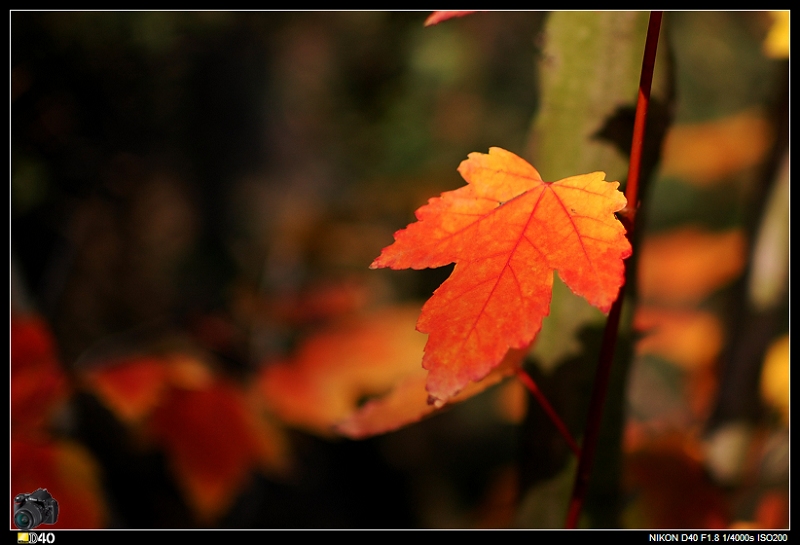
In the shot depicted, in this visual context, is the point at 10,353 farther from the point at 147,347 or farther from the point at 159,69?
the point at 159,69

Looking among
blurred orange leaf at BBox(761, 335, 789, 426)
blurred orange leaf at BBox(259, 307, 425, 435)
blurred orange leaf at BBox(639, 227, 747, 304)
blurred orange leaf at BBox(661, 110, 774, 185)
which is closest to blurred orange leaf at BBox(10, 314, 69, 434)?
blurred orange leaf at BBox(259, 307, 425, 435)

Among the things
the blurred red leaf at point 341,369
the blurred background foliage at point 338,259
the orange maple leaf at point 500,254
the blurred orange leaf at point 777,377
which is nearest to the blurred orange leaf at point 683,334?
the blurred background foliage at point 338,259

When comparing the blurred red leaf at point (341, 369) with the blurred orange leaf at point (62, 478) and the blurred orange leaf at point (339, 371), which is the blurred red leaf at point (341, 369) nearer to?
the blurred orange leaf at point (339, 371)

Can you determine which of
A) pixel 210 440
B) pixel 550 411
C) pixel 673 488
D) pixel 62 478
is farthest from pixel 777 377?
pixel 62 478

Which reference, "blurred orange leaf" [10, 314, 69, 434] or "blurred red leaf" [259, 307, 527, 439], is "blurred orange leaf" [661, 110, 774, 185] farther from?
"blurred orange leaf" [10, 314, 69, 434]

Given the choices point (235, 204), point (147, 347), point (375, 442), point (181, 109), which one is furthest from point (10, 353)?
point (375, 442)

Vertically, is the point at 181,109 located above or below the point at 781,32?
below
